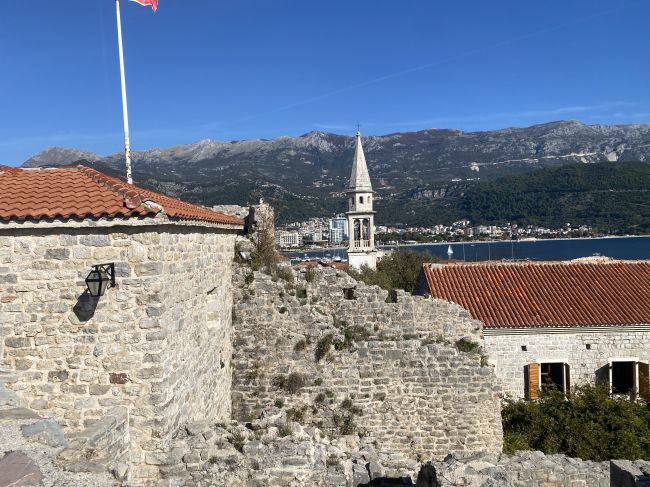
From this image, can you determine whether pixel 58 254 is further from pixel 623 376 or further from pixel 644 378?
pixel 644 378

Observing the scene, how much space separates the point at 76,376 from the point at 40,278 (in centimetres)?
135

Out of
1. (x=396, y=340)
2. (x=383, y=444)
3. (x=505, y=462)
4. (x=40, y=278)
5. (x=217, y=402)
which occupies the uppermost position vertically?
(x=40, y=278)

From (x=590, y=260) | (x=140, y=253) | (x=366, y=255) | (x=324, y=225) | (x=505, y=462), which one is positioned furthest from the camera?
(x=324, y=225)

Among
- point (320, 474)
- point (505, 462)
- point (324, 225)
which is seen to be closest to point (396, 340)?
point (505, 462)

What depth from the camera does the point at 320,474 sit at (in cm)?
674

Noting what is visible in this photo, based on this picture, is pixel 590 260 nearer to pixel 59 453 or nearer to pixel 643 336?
pixel 643 336

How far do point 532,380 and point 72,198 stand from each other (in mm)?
15086

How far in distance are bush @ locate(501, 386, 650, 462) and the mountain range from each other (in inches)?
3285

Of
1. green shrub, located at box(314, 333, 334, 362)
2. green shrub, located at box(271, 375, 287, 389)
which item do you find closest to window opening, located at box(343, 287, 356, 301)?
green shrub, located at box(314, 333, 334, 362)

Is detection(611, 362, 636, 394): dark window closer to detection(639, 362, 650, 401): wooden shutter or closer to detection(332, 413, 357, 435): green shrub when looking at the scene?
detection(639, 362, 650, 401): wooden shutter

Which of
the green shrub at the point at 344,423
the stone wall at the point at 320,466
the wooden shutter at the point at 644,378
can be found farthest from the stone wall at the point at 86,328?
the wooden shutter at the point at 644,378

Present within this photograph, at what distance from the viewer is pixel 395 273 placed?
38.2 meters

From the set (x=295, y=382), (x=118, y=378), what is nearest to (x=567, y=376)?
(x=295, y=382)

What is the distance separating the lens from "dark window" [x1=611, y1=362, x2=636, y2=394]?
16703 mm
